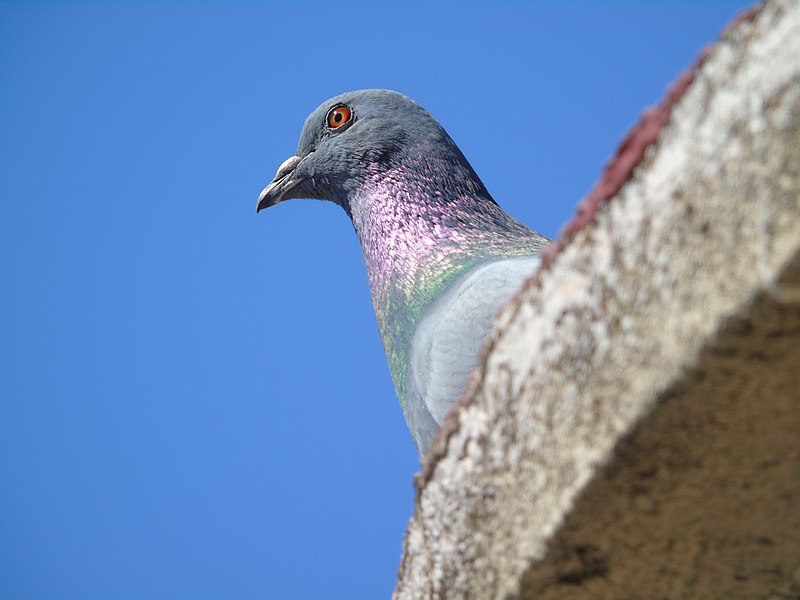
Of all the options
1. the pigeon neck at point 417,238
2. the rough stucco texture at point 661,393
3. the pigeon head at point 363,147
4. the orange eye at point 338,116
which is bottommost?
the rough stucco texture at point 661,393

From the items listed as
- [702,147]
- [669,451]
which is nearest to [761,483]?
[669,451]

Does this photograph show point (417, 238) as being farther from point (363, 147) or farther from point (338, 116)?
point (338, 116)

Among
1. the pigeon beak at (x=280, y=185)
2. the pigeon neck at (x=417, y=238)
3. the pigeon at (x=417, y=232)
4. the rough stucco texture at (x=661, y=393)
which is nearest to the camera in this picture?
the rough stucco texture at (x=661, y=393)

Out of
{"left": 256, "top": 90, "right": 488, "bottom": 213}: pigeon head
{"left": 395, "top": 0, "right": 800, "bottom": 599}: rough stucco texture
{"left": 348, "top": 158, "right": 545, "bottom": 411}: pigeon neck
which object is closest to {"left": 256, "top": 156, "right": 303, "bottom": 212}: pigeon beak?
{"left": 256, "top": 90, "right": 488, "bottom": 213}: pigeon head

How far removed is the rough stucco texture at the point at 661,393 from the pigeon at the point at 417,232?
1.20 m

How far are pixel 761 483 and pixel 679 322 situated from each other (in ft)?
1.11

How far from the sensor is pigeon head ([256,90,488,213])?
11.4ft

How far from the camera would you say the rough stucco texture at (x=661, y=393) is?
915 mm

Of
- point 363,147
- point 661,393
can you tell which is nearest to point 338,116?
point 363,147

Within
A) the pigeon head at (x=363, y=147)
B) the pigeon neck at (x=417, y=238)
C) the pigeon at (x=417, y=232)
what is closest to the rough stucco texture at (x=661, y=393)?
the pigeon at (x=417, y=232)

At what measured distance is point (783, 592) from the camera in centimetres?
144

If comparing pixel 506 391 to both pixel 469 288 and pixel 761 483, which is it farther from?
pixel 469 288

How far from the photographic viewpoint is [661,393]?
1.03 m

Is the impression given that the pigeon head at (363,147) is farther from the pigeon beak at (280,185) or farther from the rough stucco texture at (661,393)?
the rough stucco texture at (661,393)
